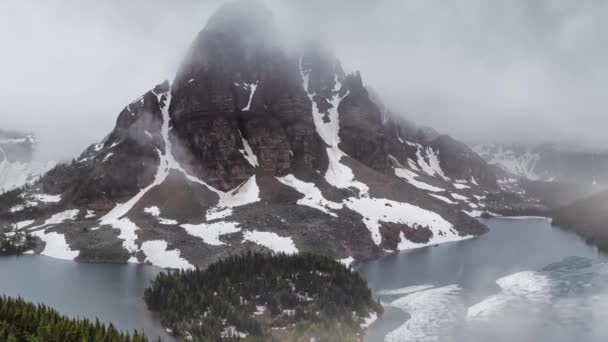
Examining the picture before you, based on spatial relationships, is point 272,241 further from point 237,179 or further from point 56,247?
point 56,247

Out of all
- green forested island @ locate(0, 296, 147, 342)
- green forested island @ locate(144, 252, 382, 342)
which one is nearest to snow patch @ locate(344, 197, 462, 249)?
green forested island @ locate(144, 252, 382, 342)

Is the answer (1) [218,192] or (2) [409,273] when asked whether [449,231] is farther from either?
(1) [218,192]

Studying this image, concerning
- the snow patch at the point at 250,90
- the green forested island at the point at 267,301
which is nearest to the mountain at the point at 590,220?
the green forested island at the point at 267,301

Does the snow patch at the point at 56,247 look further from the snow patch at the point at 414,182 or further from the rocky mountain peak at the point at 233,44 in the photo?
the snow patch at the point at 414,182

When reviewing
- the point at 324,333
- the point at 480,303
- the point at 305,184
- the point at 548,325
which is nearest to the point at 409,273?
the point at 480,303

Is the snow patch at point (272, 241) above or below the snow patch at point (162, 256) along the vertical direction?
above

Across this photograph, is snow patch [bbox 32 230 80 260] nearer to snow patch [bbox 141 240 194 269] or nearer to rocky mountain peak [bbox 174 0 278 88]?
snow patch [bbox 141 240 194 269]
